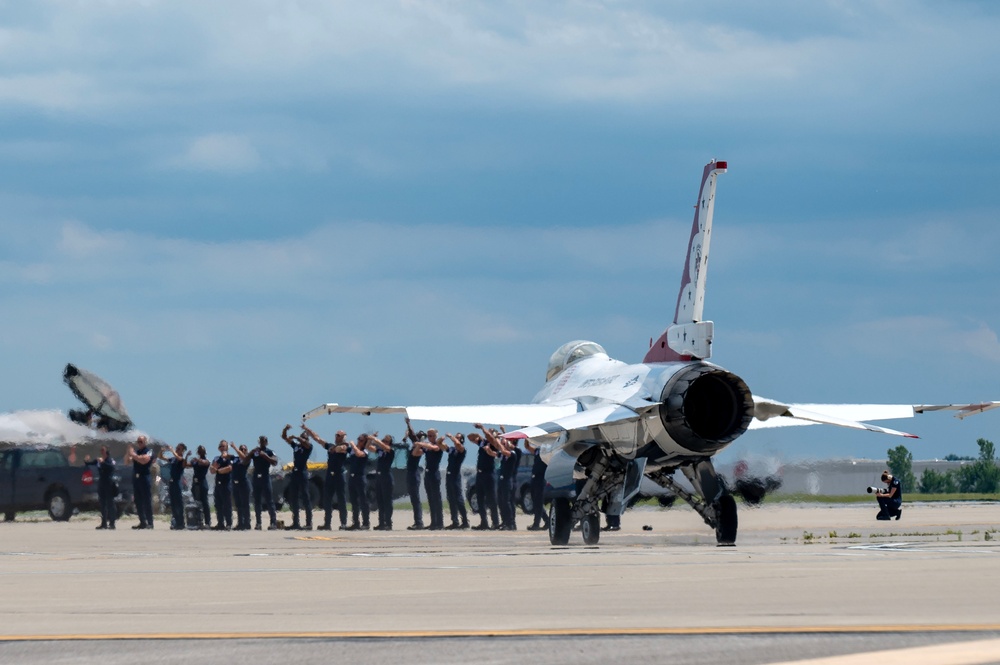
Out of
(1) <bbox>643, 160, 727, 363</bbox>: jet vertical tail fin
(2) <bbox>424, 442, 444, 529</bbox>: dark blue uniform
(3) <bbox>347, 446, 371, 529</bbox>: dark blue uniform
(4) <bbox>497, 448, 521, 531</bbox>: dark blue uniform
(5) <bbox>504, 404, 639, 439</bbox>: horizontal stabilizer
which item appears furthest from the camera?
(3) <bbox>347, 446, 371, 529</bbox>: dark blue uniform

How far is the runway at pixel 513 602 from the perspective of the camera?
877cm

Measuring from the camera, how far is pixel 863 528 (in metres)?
29.4

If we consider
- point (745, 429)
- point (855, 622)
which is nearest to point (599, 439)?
point (745, 429)

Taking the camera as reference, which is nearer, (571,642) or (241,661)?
(241,661)

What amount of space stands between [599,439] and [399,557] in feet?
15.1

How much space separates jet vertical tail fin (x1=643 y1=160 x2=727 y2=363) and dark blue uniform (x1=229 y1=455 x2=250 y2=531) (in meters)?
15.1

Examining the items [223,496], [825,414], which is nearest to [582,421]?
[825,414]

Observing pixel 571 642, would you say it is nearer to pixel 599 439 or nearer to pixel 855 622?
pixel 855 622

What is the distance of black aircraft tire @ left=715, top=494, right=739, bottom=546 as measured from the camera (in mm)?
21812

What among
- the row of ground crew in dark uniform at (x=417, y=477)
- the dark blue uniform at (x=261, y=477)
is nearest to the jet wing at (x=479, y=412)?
the row of ground crew in dark uniform at (x=417, y=477)

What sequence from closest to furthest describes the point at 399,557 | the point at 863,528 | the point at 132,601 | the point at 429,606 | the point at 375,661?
the point at 375,661
the point at 429,606
the point at 132,601
the point at 399,557
the point at 863,528

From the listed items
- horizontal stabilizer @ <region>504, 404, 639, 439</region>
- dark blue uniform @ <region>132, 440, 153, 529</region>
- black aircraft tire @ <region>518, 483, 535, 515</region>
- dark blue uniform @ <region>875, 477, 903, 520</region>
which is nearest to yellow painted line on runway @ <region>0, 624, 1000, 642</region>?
horizontal stabilizer @ <region>504, 404, 639, 439</region>

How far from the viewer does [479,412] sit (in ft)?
82.3

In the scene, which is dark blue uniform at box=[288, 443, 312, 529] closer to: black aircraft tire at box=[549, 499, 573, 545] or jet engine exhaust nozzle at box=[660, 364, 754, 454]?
black aircraft tire at box=[549, 499, 573, 545]
